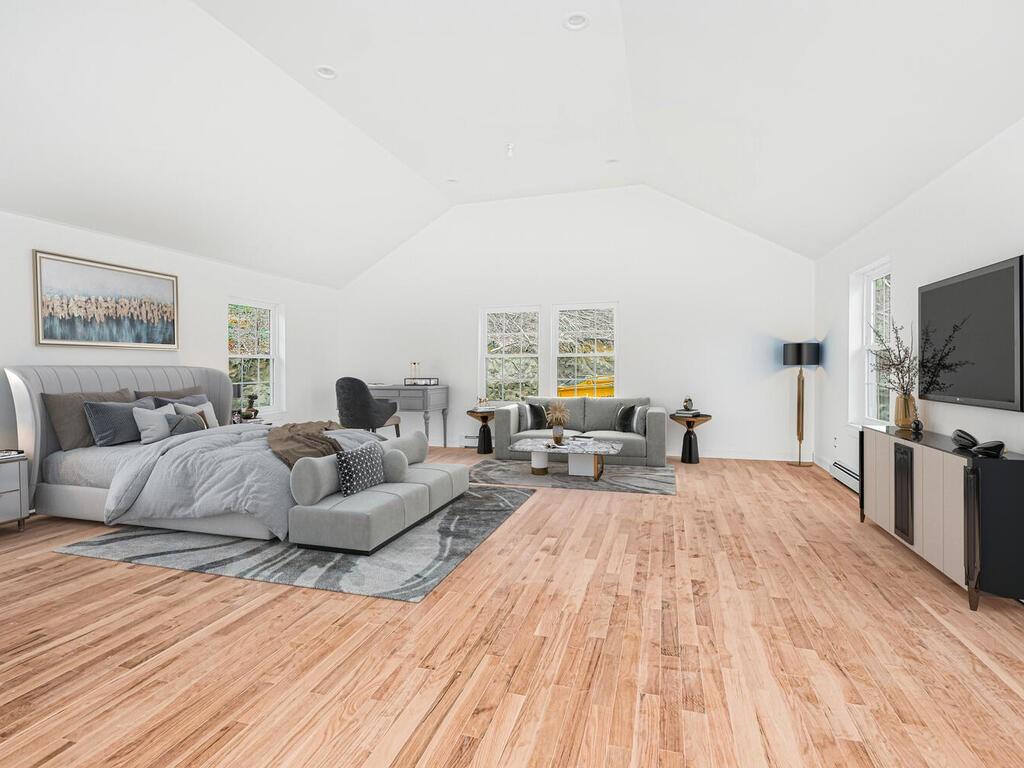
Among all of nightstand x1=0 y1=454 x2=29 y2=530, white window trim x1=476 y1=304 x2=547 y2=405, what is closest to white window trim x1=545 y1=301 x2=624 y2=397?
white window trim x1=476 y1=304 x2=547 y2=405

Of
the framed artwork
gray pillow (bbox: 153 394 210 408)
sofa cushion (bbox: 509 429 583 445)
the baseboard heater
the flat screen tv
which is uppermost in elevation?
the framed artwork

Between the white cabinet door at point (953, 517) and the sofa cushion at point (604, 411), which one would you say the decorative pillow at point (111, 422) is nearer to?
the sofa cushion at point (604, 411)

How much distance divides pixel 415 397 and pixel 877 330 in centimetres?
526

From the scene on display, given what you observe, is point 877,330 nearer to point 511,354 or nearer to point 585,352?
point 585,352

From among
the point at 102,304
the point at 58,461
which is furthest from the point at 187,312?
the point at 58,461

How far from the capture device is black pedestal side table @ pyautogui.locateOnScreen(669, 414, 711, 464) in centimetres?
652

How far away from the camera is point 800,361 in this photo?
6254 millimetres

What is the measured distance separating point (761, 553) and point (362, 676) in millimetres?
2559

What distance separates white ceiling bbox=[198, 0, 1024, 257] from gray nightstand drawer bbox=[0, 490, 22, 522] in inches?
139

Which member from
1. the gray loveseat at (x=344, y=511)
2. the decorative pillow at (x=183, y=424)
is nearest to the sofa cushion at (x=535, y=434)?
the gray loveseat at (x=344, y=511)

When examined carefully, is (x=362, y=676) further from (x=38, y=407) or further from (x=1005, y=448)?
(x=38, y=407)

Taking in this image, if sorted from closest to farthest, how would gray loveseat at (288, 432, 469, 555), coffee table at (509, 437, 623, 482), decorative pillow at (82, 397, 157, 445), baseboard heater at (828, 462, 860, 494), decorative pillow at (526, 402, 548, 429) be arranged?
gray loveseat at (288, 432, 469, 555) → decorative pillow at (82, 397, 157, 445) → baseboard heater at (828, 462, 860, 494) → coffee table at (509, 437, 623, 482) → decorative pillow at (526, 402, 548, 429)

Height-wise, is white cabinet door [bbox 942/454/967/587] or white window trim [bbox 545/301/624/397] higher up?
white window trim [bbox 545/301/624/397]

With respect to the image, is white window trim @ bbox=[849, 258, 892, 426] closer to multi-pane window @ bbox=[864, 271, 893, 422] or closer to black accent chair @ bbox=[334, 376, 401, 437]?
multi-pane window @ bbox=[864, 271, 893, 422]
